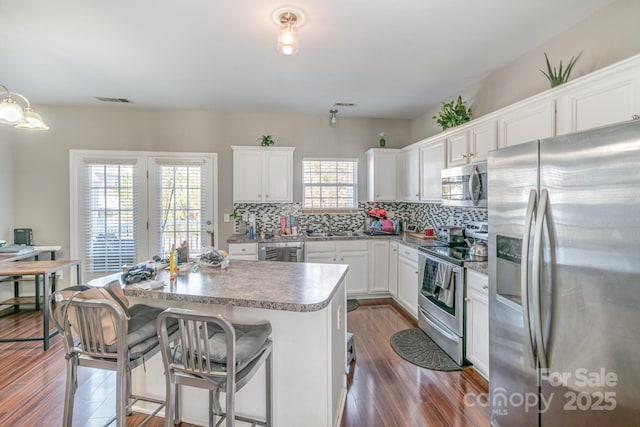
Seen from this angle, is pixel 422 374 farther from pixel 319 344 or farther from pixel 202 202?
pixel 202 202

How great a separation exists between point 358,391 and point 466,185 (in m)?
2.05

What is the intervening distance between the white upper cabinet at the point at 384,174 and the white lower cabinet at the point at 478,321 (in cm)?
217

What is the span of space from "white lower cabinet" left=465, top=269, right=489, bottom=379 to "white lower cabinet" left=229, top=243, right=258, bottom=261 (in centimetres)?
259

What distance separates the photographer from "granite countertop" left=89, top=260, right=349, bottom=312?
148 centimetres

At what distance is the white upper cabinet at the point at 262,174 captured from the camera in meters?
4.16

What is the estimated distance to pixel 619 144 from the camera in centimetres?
111

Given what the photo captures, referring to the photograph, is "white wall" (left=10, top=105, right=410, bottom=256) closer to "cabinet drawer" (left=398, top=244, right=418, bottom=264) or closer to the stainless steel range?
"cabinet drawer" (left=398, top=244, right=418, bottom=264)

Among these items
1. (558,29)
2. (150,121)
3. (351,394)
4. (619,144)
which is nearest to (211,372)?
(351,394)

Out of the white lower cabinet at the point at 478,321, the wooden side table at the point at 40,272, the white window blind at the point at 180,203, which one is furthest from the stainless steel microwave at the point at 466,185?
the wooden side table at the point at 40,272

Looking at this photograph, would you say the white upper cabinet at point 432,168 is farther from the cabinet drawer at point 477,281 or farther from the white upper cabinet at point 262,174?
the white upper cabinet at point 262,174

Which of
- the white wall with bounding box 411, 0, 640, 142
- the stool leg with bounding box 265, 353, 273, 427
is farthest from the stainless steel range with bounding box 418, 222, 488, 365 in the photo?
the stool leg with bounding box 265, 353, 273, 427

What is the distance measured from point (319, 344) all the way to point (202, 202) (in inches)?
134

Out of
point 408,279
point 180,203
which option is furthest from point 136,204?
point 408,279

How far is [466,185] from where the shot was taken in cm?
278
